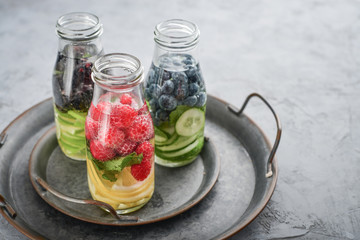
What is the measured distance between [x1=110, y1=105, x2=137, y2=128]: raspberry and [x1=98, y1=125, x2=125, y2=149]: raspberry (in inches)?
0.4

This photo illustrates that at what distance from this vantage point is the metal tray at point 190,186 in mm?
911

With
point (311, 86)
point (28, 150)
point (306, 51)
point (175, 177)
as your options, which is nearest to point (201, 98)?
point (175, 177)

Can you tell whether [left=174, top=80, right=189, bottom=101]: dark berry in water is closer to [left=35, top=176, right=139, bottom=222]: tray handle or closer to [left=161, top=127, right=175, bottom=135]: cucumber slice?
[left=161, top=127, right=175, bottom=135]: cucumber slice

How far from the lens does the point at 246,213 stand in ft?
3.09

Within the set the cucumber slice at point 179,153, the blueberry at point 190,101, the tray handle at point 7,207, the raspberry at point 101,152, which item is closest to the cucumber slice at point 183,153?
the cucumber slice at point 179,153

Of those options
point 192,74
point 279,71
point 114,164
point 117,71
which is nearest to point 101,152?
point 114,164

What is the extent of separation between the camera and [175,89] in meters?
0.97

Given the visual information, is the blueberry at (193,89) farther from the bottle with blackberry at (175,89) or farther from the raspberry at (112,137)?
the raspberry at (112,137)

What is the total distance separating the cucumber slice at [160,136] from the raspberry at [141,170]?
127 millimetres

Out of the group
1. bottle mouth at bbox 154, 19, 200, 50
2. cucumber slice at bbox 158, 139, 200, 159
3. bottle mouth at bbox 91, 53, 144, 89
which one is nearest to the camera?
bottle mouth at bbox 91, 53, 144, 89

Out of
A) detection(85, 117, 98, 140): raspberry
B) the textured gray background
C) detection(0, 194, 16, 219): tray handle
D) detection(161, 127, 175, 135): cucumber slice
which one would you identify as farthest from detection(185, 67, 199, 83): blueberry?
detection(0, 194, 16, 219): tray handle

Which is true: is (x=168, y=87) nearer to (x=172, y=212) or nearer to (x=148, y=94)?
(x=148, y=94)

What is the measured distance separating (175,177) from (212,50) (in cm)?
76

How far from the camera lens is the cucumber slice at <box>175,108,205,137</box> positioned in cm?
100
